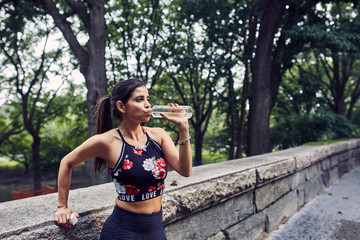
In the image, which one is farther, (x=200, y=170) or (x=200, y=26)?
(x=200, y=26)

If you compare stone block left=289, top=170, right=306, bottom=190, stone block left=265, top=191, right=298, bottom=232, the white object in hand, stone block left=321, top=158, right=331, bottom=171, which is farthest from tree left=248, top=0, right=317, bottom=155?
the white object in hand

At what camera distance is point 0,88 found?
43.2ft

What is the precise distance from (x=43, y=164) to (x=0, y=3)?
7209 millimetres

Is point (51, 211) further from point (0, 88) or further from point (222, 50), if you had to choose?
point (0, 88)

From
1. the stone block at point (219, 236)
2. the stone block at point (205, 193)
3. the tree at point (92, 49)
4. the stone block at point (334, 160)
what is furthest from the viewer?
the stone block at point (334, 160)

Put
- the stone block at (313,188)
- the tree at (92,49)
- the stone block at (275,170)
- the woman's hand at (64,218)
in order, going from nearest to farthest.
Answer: the woman's hand at (64,218), the stone block at (275,170), the stone block at (313,188), the tree at (92,49)

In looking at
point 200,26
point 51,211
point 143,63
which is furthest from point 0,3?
point 51,211

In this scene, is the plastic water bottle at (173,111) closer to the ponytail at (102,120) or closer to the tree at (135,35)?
the ponytail at (102,120)

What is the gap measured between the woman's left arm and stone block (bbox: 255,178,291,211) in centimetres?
201

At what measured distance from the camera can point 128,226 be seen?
1.59 m

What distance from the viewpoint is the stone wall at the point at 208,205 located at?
162 cm

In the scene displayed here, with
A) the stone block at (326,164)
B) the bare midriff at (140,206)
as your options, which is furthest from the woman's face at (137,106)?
the stone block at (326,164)

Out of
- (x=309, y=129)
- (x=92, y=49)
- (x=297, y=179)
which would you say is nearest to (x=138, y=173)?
(x=297, y=179)

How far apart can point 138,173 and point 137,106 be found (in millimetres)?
368
